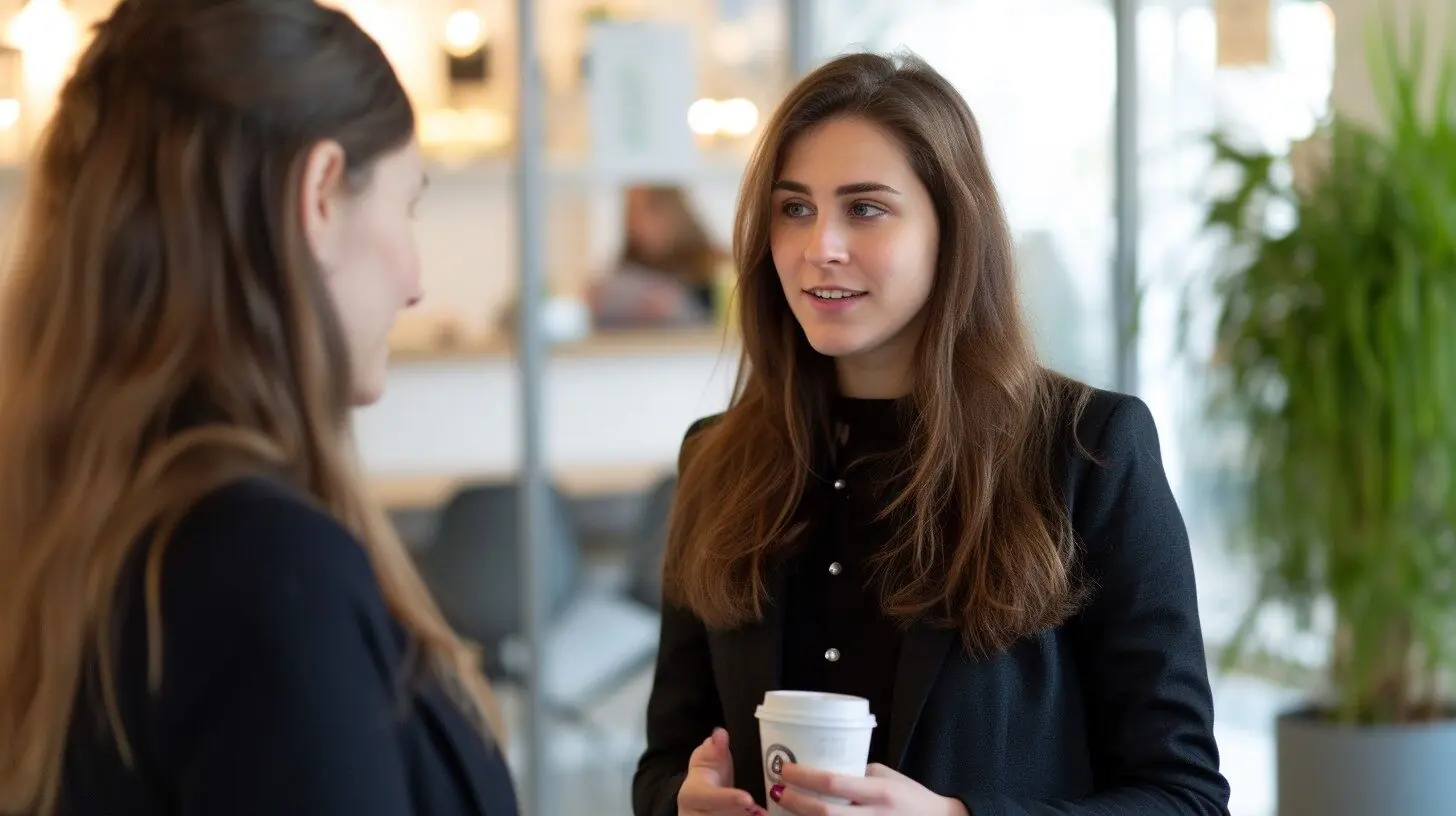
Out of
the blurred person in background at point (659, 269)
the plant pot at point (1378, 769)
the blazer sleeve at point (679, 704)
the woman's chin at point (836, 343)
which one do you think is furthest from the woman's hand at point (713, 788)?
the blurred person in background at point (659, 269)

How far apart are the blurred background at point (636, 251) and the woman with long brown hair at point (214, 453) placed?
3.44 m

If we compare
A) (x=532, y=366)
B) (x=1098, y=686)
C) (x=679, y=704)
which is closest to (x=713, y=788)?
(x=679, y=704)

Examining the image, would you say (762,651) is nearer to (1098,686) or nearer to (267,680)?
(1098,686)

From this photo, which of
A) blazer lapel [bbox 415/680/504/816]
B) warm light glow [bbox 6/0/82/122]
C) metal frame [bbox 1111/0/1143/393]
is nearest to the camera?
blazer lapel [bbox 415/680/504/816]

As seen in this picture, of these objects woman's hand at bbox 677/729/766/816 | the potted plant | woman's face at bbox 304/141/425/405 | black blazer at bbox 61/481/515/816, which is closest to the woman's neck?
woman's hand at bbox 677/729/766/816

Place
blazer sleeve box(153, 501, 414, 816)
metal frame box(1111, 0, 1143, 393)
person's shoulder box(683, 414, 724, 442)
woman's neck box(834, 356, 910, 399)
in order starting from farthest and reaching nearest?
metal frame box(1111, 0, 1143, 393) < person's shoulder box(683, 414, 724, 442) < woman's neck box(834, 356, 910, 399) < blazer sleeve box(153, 501, 414, 816)

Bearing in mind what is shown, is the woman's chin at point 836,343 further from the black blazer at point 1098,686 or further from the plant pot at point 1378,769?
the plant pot at point 1378,769

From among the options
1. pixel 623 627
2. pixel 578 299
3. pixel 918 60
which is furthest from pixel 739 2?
pixel 918 60

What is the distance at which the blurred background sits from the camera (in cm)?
443

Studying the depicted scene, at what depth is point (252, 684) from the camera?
93cm

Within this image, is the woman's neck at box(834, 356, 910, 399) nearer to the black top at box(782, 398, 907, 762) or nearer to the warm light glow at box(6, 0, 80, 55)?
the black top at box(782, 398, 907, 762)

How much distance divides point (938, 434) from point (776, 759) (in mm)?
443

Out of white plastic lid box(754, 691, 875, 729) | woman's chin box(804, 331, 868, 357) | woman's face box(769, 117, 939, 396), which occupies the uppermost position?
woman's face box(769, 117, 939, 396)

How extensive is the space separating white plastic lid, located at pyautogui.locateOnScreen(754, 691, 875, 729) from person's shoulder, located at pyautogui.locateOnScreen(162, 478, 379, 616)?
0.55m
